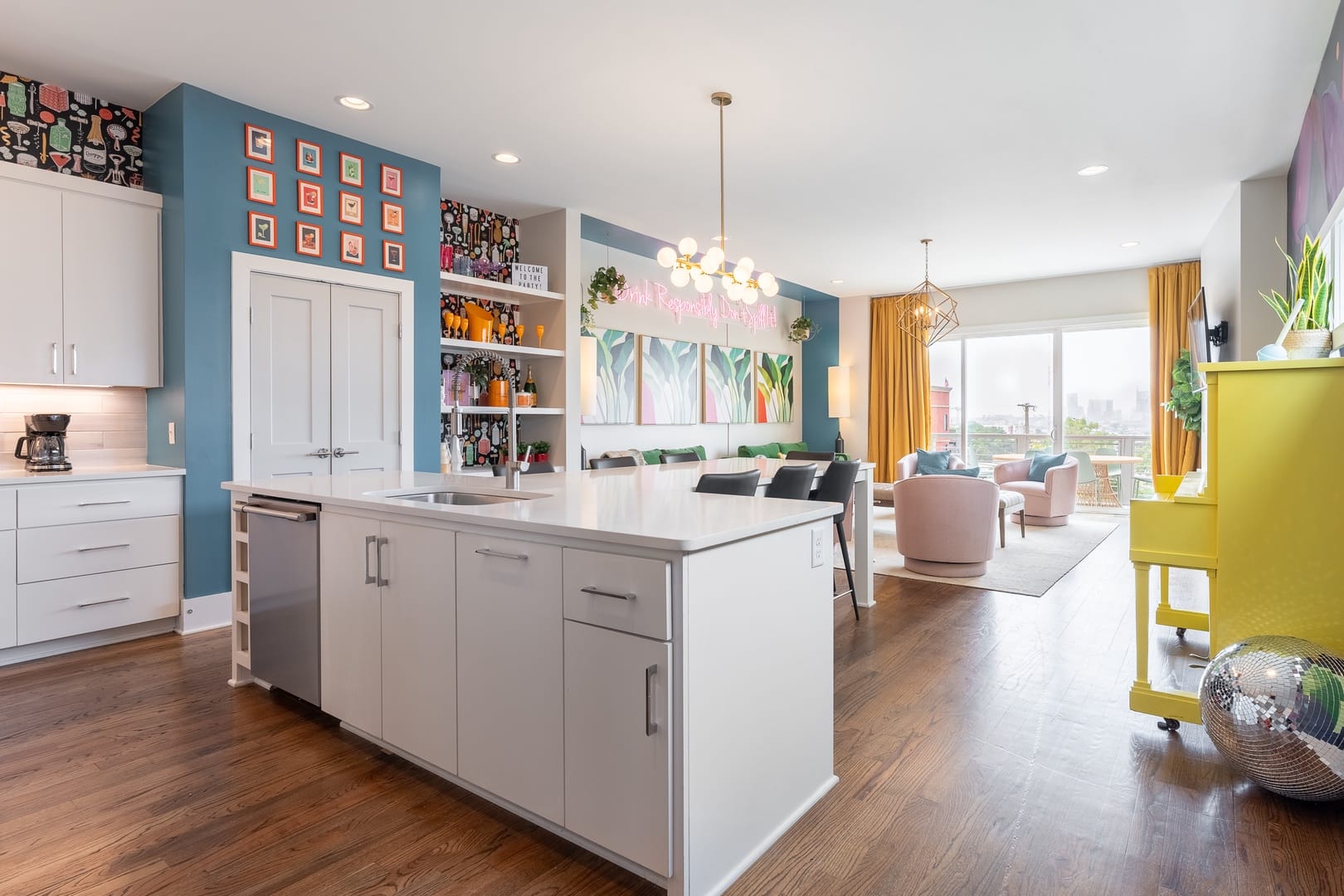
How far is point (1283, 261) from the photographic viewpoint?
4938 mm

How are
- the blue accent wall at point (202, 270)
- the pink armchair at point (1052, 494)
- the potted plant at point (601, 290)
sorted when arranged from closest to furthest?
the blue accent wall at point (202, 270), the potted plant at point (601, 290), the pink armchair at point (1052, 494)

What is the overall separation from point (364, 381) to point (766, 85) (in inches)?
112

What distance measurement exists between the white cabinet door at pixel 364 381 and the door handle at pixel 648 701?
3327 millimetres

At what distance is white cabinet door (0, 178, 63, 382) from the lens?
3.37 m

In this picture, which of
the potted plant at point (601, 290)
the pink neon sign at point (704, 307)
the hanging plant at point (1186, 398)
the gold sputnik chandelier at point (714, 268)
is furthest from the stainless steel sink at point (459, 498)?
the hanging plant at point (1186, 398)

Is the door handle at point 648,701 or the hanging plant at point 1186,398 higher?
the hanging plant at point 1186,398

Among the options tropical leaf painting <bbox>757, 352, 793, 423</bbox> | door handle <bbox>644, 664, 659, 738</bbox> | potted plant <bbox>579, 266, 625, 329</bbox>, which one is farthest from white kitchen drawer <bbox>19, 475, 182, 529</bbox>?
tropical leaf painting <bbox>757, 352, 793, 423</bbox>

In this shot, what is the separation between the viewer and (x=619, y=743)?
164 cm

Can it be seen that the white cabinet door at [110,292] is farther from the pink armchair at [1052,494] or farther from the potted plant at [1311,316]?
the pink armchair at [1052,494]

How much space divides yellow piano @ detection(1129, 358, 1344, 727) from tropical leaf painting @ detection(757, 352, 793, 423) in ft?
22.2

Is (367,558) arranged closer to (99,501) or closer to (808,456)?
(99,501)

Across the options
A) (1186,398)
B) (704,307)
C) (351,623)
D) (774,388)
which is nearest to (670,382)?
(704,307)

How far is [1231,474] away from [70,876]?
11.2ft

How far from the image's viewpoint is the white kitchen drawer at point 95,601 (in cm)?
328
